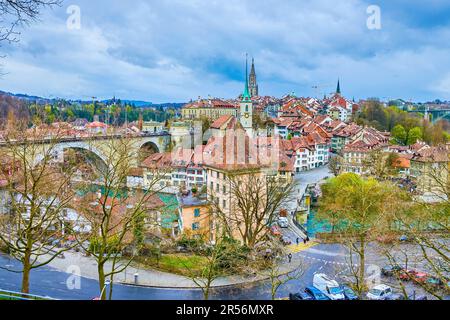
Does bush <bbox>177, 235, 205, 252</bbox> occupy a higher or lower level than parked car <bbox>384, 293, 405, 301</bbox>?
higher

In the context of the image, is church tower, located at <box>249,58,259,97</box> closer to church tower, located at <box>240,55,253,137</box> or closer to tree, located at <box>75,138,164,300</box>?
church tower, located at <box>240,55,253,137</box>

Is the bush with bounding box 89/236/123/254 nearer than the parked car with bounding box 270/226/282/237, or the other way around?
the bush with bounding box 89/236/123/254

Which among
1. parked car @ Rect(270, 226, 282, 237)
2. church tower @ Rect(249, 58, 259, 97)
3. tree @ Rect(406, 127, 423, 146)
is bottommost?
parked car @ Rect(270, 226, 282, 237)

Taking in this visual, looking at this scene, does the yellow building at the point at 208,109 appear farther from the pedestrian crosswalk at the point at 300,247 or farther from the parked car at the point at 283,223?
the pedestrian crosswalk at the point at 300,247

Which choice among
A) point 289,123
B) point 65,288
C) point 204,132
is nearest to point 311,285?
point 65,288

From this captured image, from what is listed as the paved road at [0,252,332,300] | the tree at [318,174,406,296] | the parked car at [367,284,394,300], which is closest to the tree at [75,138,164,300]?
the paved road at [0,252,332,300]

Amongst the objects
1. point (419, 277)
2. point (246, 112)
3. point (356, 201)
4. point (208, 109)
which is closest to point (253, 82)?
point (208, 109)
